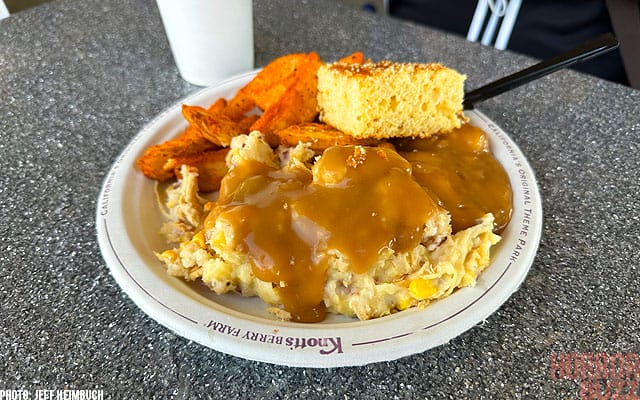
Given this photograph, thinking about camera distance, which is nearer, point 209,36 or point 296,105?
point 296,105

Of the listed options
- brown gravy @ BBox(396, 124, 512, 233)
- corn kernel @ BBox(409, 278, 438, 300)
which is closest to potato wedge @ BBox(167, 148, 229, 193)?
brown gravy @ BBox(396, 124, 512, 233)

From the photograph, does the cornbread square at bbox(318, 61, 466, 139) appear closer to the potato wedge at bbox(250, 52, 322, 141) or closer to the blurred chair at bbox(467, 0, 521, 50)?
the potato wedge at bbox(250, 52, 322, 141)

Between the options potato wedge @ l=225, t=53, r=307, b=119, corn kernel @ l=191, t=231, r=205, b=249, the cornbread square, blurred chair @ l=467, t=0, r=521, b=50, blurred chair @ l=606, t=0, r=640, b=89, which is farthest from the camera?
blurred chair @ l=467, t=0, r=521, b=50

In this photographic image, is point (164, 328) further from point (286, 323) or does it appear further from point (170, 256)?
point (286, 323)

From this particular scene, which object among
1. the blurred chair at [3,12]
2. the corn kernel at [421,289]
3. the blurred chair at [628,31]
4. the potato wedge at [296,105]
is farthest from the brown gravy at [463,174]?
the blurred chair at [3,12]

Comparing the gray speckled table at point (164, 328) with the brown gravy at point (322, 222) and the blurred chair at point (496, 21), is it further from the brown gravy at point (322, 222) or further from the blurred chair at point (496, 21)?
the blurred chair at point (496, 21)

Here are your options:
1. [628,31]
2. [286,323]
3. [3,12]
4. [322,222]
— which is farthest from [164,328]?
[628,31]
